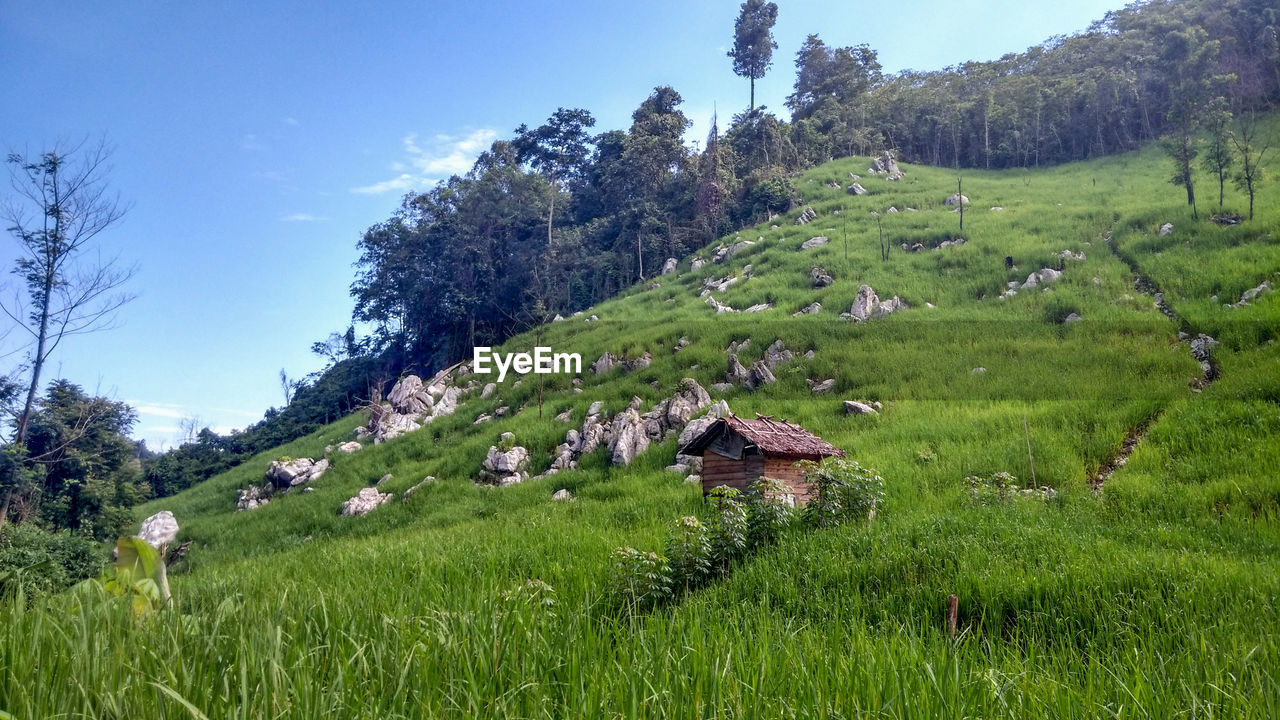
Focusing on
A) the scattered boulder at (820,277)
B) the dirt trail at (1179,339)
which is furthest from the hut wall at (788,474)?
the scattered boulder at (820,277)

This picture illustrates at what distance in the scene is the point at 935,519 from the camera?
1083 cm

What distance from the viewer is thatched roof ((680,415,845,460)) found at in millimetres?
13398

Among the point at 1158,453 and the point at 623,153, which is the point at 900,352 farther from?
the point at 623,153

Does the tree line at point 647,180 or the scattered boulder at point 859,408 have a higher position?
the tree line at point 647,180

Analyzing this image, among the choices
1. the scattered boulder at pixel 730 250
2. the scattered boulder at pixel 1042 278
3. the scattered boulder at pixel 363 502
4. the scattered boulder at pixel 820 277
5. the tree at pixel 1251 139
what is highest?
the tree at pixel 1251 139

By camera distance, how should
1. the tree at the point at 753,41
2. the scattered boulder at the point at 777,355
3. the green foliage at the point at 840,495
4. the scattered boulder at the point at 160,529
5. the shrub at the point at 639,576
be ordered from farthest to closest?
1. the tree at the point at 753,41
2. the scattered boulder at the point at 777,355
3. the scattered boulder at the point at 160,529
4. the green foliage at the point at 840,495
5. the shrub at the point at 639,576

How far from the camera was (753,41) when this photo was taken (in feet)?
223

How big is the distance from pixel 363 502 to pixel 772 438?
15961 mm

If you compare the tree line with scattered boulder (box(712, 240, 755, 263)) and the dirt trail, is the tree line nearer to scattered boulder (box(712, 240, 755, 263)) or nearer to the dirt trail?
scattered boulder (box(712, 240, 755, 263))

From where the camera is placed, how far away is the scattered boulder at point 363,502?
73.2 feet

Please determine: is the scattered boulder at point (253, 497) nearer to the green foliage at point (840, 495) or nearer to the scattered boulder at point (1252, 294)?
the green foliage at point (840, 495)

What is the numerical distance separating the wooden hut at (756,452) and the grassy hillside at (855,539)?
1.61m

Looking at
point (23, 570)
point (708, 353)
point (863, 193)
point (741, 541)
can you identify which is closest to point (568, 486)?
point (708, 353)

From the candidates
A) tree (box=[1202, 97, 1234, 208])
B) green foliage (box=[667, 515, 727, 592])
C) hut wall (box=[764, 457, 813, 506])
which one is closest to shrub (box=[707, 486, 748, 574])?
green foliage (box=[667, 515, 727, 592])
